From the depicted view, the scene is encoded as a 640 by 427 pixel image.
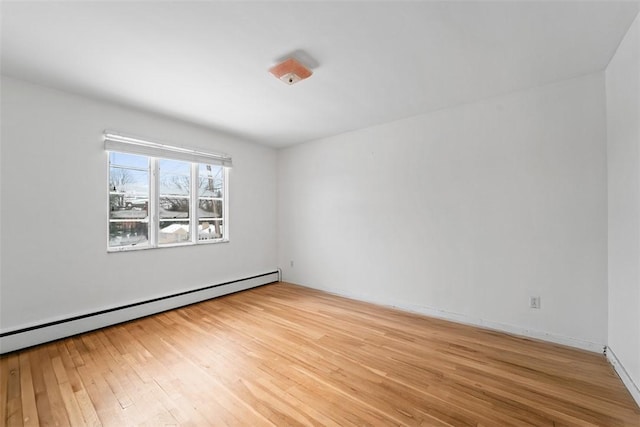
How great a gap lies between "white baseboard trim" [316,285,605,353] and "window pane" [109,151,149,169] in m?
3.71

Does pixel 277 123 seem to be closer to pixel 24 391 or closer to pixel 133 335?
pixel 133 335

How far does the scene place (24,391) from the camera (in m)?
1.79

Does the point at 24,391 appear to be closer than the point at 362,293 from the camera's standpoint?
Yes

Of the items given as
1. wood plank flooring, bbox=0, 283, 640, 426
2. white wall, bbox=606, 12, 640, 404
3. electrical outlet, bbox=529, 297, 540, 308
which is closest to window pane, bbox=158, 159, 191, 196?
wood plank flooring, bbox=0, 283, 640, 426

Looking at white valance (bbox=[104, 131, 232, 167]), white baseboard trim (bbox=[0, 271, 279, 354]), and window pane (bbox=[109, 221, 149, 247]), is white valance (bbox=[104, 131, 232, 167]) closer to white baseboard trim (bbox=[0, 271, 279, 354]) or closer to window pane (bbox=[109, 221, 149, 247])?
window pane (bbox=[109, 221, 149, 247])

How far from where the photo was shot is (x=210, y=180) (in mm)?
4039

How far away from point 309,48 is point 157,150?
8.41ft

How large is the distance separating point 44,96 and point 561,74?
16.9 feet

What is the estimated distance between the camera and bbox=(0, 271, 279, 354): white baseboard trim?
7.64 ft

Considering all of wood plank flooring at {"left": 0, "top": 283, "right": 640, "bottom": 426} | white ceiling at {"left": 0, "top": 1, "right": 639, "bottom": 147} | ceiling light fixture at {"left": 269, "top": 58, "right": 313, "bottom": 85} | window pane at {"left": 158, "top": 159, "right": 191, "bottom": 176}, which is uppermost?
white ceiling at {"left": 0, "top": 1, "right": 639, "bottom": 147}

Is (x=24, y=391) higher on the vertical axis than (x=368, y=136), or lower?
lower

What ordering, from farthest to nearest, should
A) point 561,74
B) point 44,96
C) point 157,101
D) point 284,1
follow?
point 157,101
point 44,96
point 561,74
point 284,1

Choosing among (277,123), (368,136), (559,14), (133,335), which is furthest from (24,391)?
(559,14)

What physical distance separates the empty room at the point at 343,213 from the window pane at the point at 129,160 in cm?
4
